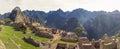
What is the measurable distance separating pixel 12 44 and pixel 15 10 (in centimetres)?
7814

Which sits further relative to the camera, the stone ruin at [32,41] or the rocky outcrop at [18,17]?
the rocky outcrop at [18,17]

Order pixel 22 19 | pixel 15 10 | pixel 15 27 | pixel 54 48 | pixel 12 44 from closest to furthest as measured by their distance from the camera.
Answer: pixel 12 44 → pixel 54 48 → pixel 15 27 → pixel 22 19 → pixel 15 10

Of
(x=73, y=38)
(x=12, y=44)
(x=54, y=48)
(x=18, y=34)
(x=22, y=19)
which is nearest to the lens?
(x=12, y=44)

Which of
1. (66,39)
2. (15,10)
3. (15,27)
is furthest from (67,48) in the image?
(15,10)

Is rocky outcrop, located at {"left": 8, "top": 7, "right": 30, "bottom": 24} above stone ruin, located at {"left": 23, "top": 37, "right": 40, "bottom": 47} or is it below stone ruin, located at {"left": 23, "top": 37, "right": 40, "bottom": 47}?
above

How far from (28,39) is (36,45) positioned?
375 cm

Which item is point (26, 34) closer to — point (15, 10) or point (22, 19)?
point (22, 19)

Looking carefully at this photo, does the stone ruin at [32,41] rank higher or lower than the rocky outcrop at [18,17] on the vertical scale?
lower

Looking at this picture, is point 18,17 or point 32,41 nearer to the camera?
point 32,41

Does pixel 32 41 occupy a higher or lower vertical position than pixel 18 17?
lower

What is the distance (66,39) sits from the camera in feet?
354

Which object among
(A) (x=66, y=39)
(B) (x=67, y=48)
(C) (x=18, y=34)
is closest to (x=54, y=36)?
(A) (x=66, y=39)

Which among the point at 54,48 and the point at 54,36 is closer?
the point at 54,48

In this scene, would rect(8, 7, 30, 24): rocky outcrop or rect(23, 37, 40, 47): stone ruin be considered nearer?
rect(23, 37, 40, 47): stone ruin
